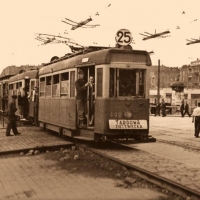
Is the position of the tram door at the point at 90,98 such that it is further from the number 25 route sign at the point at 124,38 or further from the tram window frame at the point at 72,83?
the number 25 route sign at the point at 124,38

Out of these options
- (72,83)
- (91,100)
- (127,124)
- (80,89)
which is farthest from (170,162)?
(72,83)

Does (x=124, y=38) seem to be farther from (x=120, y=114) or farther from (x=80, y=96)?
(x=120, y=114)

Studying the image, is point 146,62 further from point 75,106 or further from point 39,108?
point 39,108

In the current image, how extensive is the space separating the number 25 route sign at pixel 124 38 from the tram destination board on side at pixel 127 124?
2.43 m

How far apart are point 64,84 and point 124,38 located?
2.94m

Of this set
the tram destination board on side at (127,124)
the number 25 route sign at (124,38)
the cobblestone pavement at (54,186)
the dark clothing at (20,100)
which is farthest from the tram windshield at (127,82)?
the dark clothing at (20,100)

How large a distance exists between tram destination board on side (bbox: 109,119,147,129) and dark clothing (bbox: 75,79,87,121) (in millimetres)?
1372

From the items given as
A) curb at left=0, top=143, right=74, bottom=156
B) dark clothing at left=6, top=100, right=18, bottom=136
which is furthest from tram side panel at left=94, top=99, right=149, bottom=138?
dark clothing at left=6, top=100, right=18, bottom=136

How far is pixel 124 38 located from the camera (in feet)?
41.6

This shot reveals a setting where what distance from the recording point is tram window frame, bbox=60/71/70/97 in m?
14.0

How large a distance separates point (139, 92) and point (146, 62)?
35.6 inches

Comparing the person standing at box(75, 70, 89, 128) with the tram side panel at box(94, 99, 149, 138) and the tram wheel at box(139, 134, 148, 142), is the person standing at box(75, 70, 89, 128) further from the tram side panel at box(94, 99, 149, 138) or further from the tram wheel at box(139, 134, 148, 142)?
the tram wheel at box(139, 134, 148, 142)

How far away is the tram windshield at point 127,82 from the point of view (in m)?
12.0

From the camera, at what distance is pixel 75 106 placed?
1320cm
